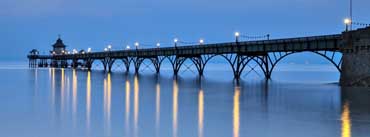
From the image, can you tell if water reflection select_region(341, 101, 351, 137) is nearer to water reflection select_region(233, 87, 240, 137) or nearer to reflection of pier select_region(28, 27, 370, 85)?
water reflection select_region(233, 87, 240, 137)

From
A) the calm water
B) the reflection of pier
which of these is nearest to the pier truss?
the reflection of pier

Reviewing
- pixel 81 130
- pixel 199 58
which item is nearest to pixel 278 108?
pixel 81 130

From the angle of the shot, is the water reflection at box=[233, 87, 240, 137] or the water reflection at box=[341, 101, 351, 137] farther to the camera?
the water reflection at box=[233, 87, 240, 137]

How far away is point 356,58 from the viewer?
40781 mm

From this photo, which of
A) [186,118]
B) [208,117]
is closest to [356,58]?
[208,117]

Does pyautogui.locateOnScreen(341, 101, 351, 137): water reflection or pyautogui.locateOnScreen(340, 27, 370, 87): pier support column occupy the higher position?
pyautogui.locateOnScreen(340, 27, 370, 87): pier support column

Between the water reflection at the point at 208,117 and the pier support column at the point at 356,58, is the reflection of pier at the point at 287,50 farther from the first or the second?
the water reflection at the point at 208,117

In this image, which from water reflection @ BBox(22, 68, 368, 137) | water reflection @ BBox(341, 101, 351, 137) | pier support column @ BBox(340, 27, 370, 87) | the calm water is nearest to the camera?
water reflection @ BBox(341, 101, 351, 137)

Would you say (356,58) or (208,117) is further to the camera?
(356,58)

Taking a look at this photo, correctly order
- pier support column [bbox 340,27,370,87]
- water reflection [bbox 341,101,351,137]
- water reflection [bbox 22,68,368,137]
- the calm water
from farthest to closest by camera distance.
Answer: pier support column [bbox 340,27,370,87] < water reflection [bbox 22,68,368,137] < the calm water < water reflection [bbox 341,101,351,137]

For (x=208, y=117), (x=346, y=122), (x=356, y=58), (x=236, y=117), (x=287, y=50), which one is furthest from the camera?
(x=287, y=50)

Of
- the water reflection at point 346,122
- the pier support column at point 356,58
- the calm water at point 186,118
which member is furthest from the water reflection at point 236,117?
the pier support column at point 356,58

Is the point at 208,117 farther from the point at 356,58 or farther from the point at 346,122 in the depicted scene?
the point at 356,58

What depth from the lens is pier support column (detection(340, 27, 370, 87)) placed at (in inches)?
1551
